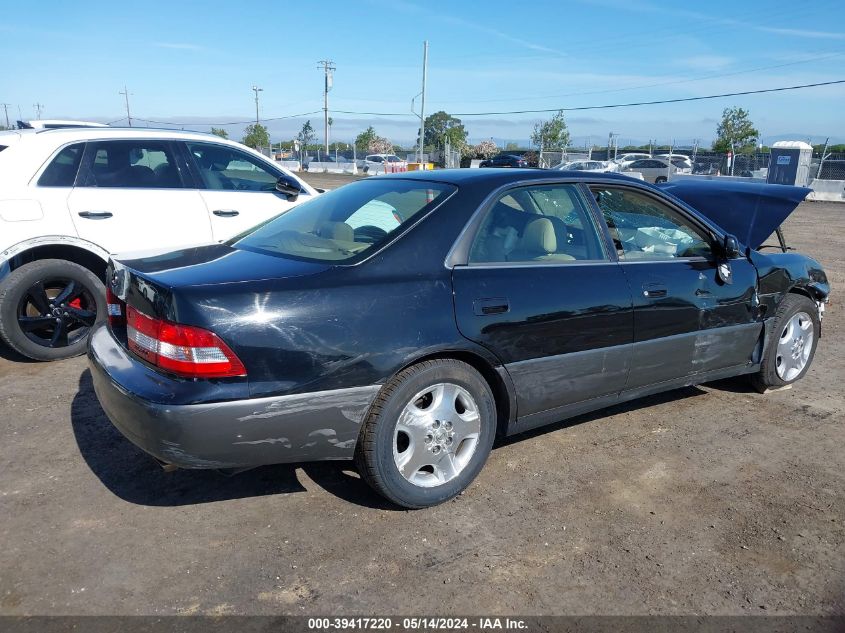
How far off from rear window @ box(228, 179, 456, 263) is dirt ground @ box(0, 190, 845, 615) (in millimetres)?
1179

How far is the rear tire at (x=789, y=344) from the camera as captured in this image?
4.61 metres

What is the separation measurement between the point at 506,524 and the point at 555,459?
0.77m

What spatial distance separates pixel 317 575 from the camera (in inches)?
106

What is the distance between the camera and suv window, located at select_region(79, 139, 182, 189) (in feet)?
17.3

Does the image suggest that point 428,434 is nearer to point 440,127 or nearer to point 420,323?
point 420,323

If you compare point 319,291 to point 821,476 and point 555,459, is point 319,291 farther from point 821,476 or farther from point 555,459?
point 821,476

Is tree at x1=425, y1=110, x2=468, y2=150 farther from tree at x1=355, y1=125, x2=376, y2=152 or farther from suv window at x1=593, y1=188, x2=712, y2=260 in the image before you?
Result: suv window at x1=593, y1=188, x2=712, y2=260

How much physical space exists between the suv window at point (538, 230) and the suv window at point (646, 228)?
17 centimetres

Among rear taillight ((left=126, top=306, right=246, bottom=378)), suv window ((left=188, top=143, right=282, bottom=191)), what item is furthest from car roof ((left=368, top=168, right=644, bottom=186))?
suv window ((left=188, top=143, right=282, bottom=191))

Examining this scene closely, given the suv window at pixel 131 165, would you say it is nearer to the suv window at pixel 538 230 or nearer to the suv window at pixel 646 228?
the suv window at pixel 538 230

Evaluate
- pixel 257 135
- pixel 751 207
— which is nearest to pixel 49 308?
pixel 751 207

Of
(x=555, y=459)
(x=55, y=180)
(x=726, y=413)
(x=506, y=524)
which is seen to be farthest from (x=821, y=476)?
(x=55, y=180)

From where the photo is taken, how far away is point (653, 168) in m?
35.5

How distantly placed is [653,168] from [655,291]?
34.4 m
